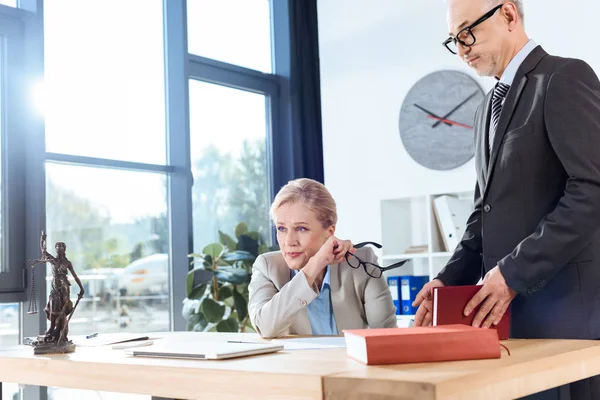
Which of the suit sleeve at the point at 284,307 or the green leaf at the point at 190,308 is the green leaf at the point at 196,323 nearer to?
the green leaf at the point at 190,308

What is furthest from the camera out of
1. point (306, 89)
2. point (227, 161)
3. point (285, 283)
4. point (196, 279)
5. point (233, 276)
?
point (306, 89)

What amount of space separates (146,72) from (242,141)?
840 millimetres

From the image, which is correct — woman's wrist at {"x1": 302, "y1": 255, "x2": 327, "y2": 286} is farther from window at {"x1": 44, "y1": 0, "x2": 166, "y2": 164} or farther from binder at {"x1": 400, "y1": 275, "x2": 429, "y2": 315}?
window at {"x1": 44, "y1": 0, "x2": 166, "y2": 164}

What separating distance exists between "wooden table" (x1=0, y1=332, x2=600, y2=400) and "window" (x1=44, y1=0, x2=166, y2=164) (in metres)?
2.64

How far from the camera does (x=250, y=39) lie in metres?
5.29

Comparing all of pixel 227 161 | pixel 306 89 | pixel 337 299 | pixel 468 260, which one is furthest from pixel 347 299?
pixel 306 89

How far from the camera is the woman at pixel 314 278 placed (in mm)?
2125

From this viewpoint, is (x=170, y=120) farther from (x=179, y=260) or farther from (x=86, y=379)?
(x=86, y=379)

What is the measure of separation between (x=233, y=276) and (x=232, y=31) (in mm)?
1844

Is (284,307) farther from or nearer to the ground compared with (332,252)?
nearer to the ground

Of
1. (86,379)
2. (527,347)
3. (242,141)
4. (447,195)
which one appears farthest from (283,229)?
(242,141)

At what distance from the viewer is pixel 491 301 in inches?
59.6

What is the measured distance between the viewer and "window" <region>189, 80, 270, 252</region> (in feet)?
15.7

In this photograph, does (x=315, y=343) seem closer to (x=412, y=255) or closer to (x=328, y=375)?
(x=328, y=375)
